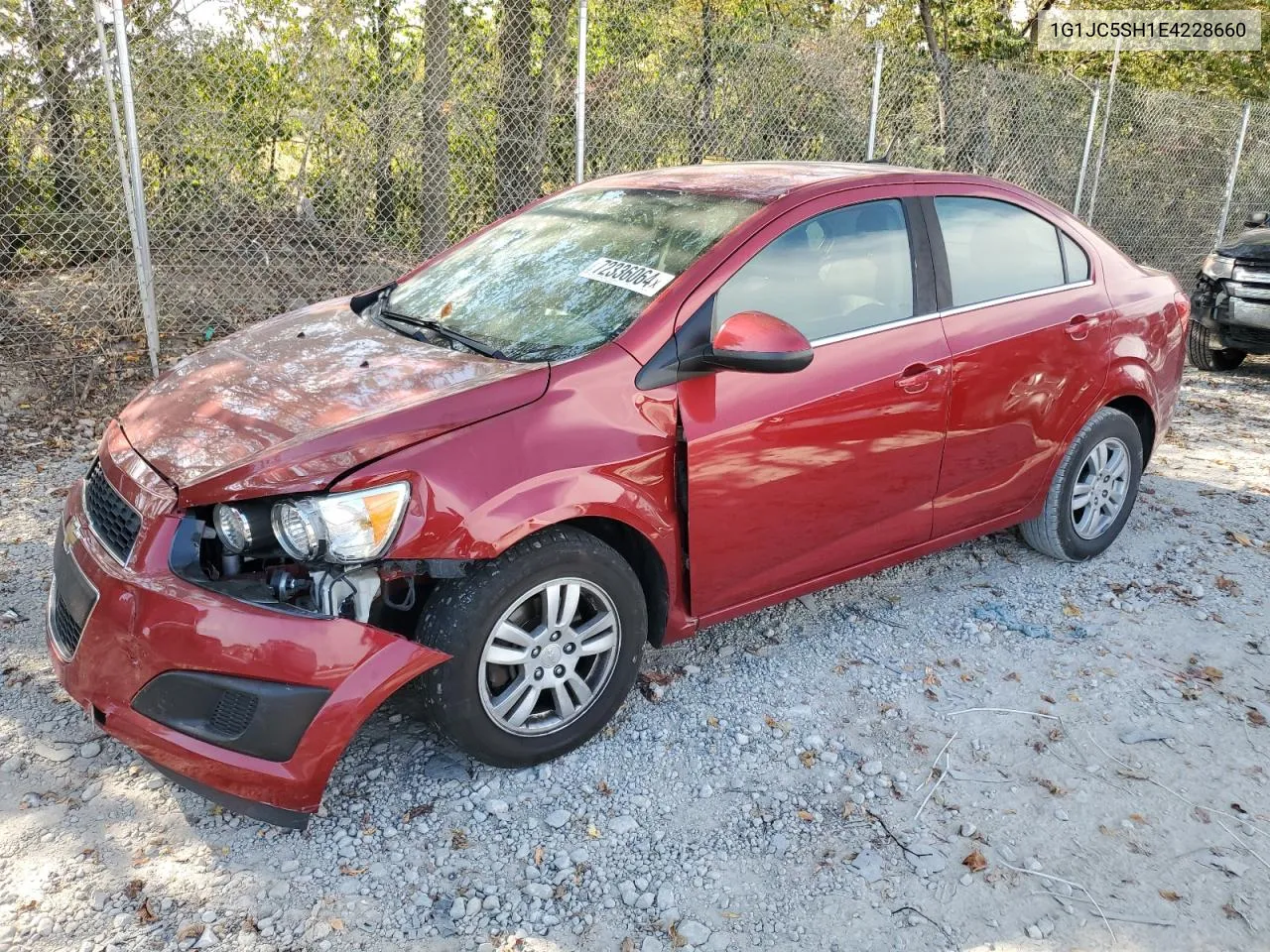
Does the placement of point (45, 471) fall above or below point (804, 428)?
below

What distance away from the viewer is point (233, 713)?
2.55 metres

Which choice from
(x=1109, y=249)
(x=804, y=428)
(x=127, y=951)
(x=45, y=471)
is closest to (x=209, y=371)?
(x=127, y=951)

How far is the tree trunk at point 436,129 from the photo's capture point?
24.0ft

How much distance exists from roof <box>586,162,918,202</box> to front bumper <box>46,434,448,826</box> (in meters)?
1.96

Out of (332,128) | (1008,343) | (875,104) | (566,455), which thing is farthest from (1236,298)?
(566,455)

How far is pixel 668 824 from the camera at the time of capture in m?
2.92

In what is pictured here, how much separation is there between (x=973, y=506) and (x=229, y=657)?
2.85 m

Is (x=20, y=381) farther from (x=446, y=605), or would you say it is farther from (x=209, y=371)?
(x=446, y=605)

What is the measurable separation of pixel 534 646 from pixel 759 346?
1.09m

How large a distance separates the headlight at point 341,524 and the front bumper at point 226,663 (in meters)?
0.18

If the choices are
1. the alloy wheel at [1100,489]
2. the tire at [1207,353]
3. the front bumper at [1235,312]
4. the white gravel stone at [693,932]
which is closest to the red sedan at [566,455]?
the alloy wheel at [1100,489]

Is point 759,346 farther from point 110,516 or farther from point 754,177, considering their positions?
point 110,516

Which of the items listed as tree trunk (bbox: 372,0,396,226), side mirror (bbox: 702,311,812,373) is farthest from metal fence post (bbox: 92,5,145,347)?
side mirror (bbox: 702,311,812,373)

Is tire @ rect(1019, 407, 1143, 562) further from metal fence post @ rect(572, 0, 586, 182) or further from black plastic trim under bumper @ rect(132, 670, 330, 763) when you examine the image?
metal fence post @ rect(572, 0, 586, 182)
